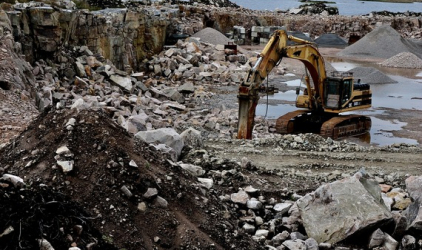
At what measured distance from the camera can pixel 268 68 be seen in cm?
1428

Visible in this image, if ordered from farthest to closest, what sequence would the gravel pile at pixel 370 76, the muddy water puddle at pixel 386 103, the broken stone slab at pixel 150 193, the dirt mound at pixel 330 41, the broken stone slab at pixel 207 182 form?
the dirt mound at pixel 330 41 < the gravel pile at pixel 370 76 < the muddy water puddle at pixel 386 103 < the broken stone slab at pixel 207 182 < the broken stone slab at pixel 150 193

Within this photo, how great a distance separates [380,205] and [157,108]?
38.0 feet

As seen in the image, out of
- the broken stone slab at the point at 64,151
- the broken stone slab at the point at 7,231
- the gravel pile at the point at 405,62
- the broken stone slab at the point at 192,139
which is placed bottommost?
the gravel pile at the point at 405,62

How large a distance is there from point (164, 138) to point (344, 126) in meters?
7.99

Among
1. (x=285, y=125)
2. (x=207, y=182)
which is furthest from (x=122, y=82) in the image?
(x=207, y=182)

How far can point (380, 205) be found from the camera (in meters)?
6.78

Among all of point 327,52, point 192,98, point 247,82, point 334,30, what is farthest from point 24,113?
point 334,30

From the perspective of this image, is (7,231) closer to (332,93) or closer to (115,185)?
(115,185)

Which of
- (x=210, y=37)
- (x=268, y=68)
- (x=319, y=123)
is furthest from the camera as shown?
(x=210, y=37)

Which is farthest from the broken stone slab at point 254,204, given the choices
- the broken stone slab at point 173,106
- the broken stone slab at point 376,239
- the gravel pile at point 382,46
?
the gravel pile at point 382,46

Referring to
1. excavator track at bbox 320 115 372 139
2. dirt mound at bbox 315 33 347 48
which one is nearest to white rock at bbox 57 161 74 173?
excavator track at bbox 320 115 372 139

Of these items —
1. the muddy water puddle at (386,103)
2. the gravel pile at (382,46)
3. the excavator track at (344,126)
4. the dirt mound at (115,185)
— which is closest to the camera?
the dirt mound at (115,185)

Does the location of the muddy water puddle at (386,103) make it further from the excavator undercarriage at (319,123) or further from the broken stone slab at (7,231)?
the broken stone slab at (7,231)

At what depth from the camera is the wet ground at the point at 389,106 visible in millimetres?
16747
